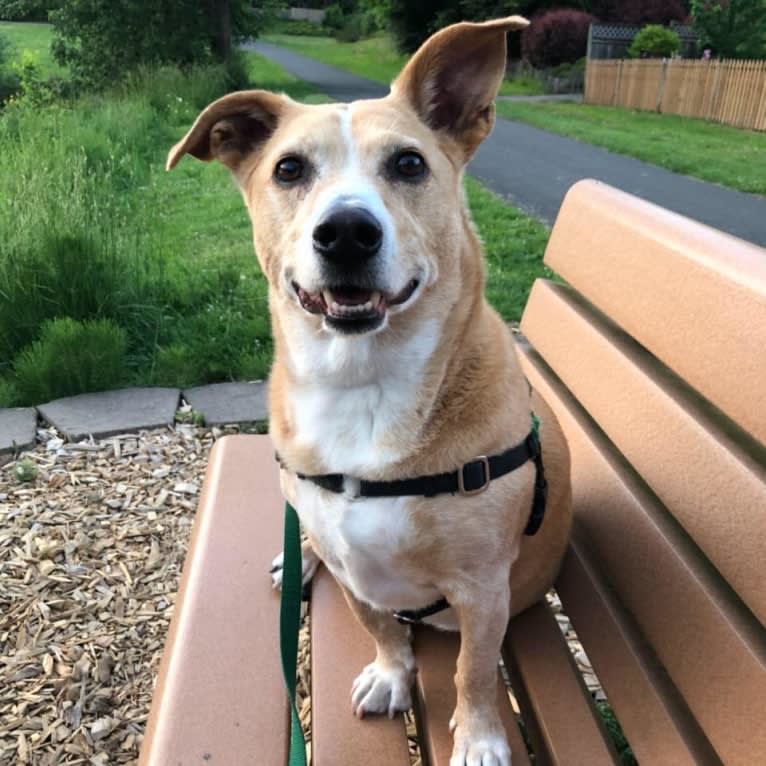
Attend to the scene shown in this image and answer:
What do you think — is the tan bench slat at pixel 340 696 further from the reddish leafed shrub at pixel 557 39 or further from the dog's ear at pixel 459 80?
the reddish leafed shrub at pixel 557 39

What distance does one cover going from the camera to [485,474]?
170cm

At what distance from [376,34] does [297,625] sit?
164 feet

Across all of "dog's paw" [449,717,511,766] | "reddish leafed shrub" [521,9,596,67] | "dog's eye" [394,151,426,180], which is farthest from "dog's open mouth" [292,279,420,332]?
"reddish leafed shrub" [521,9,596,67]

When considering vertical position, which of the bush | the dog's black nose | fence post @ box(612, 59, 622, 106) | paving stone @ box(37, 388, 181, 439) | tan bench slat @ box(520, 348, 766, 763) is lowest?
fence post @ box(612, 59, 622, 106)

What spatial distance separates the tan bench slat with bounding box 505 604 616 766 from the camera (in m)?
1.64

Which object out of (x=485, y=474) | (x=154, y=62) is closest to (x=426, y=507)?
(x=485, y=474)

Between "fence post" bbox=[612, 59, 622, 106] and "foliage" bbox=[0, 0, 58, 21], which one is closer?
"fence post" bbox=[612, 59, 622, 106]

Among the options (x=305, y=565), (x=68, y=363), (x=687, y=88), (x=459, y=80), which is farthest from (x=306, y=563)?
(x=687, y=88)

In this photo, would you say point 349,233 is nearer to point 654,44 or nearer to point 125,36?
point 125,36

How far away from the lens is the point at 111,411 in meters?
4.07

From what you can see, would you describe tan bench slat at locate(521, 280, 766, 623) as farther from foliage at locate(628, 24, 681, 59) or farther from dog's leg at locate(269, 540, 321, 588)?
foliage at locate(628, 24, 681, 59)

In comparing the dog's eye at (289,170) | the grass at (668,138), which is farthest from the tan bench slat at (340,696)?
the grass at (668,138)

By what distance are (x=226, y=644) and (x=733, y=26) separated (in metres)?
27.0

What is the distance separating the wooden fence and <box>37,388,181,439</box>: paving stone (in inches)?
595
